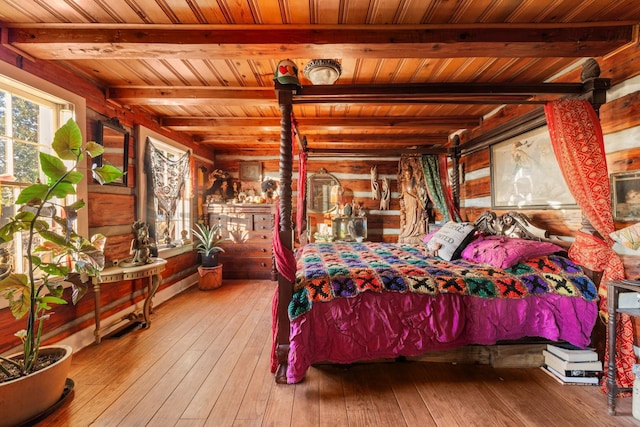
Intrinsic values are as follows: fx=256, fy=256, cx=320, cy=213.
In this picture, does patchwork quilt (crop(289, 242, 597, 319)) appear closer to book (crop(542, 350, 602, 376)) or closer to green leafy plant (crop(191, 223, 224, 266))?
book (crop(542, 350, 602, 376))

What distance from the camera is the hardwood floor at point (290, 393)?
5.29 ft

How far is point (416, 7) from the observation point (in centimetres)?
163

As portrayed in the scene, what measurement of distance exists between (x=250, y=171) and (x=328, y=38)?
157 inches

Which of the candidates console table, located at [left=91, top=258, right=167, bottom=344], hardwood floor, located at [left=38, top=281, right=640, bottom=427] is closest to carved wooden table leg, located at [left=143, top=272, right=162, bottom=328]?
console table, located at [left=91, top=258, right=167, bottom=344]

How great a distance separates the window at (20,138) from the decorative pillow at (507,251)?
3847mm

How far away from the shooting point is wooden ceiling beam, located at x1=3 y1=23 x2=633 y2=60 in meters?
1.81

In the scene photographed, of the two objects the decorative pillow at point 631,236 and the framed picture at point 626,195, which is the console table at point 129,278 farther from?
the framed picture at point 626,195

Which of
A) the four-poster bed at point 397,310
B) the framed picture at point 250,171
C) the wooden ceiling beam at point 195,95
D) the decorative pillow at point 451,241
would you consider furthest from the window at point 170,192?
the decorative pillow at point 451,241

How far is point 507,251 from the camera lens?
7.32ft

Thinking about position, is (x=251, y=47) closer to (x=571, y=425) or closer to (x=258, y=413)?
(x=258, y=413)

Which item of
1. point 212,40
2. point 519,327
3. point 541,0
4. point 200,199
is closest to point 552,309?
point 519,327

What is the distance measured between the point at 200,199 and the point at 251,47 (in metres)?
3.71

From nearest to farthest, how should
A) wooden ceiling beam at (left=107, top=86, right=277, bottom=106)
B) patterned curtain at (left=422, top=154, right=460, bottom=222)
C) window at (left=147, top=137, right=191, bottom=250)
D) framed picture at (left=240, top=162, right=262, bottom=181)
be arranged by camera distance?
wooden ceiling beam at (left=107, top=86, right=277, bottom=106), window at (left=147, top=137, right=191, bottom=250), patterned curtain at (left=422, top=154, right=460, bottom=222), framed picture at (left=240, top=162, right=262, bottom=181)

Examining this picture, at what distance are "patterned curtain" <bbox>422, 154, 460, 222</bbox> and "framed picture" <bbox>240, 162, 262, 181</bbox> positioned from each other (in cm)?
329
